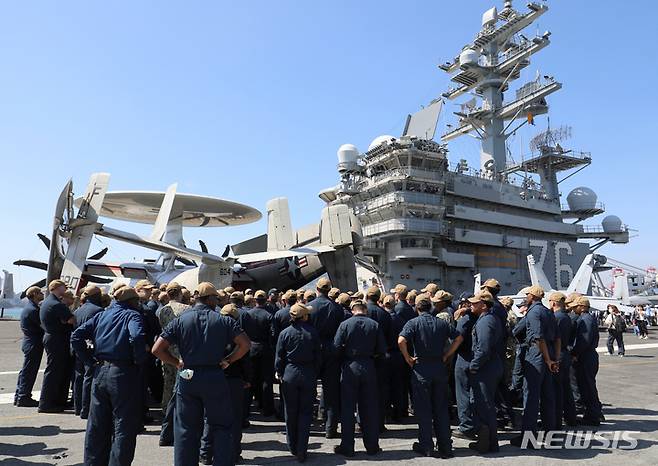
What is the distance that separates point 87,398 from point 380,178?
34892 mm

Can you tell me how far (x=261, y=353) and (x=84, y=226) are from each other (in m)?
11.3

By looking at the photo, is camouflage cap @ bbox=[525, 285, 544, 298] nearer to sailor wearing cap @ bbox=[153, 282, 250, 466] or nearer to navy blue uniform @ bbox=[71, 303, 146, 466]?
sailor wearing cap @ bbox=[153, 282, 250, 466]

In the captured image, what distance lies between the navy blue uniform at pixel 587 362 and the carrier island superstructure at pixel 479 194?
1158 inches

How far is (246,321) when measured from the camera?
24.7 feet

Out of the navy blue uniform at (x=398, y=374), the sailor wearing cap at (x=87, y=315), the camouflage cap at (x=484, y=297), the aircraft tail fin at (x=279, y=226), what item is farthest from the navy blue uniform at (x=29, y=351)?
the aircraft tail fin at (x=279, y=226)

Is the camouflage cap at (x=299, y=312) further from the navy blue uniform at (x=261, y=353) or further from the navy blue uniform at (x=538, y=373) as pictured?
the navy blue uniform at (x=538, y=373)

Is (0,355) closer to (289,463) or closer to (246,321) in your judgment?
(246,321)

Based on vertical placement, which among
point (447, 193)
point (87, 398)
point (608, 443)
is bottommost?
point (608, 443)

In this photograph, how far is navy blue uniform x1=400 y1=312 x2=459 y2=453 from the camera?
5805mm

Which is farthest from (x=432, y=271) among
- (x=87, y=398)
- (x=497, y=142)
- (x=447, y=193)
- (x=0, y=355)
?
(x=87, y=398)

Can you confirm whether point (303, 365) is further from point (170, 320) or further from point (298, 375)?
point (170, 320)

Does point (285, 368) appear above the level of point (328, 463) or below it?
above

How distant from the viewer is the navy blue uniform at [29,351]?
8234mm

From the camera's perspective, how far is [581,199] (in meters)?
51.0
